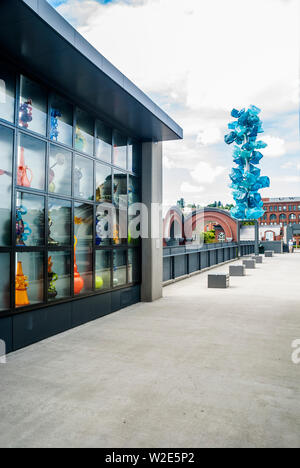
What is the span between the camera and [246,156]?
141 ft

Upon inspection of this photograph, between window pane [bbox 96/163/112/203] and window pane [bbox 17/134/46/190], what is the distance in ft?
7.12

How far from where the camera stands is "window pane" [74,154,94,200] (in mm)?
8531

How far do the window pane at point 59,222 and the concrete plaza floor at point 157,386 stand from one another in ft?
6.72

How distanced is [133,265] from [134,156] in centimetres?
348

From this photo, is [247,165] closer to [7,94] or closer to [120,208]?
Result: [120,208]

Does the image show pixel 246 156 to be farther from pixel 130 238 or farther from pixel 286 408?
pixel 286 408

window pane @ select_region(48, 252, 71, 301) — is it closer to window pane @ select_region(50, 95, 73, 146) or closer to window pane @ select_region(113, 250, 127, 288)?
window pane @ select_region(113, 250, 127, 288)

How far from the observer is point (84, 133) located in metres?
8.91

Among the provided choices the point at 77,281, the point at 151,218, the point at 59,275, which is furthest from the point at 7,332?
the point at 151,218

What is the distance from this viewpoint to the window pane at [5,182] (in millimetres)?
6355

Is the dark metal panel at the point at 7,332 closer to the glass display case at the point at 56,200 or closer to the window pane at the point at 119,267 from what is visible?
the glass display case at the point at 56,200

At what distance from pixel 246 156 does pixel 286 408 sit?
137 feet

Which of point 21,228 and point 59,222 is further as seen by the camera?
point 59,222
